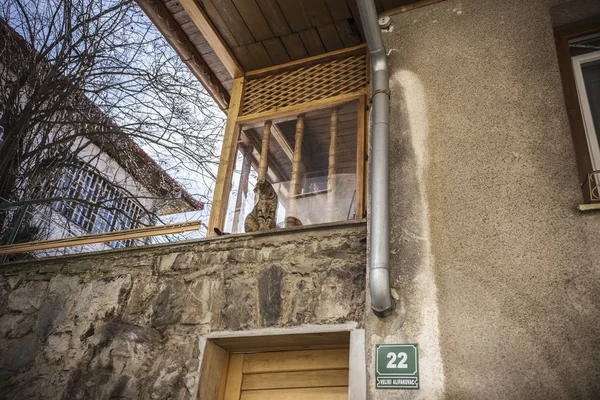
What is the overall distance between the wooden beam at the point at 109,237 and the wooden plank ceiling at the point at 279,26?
1.89m

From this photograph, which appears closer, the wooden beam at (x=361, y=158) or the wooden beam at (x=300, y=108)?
the wooden beam at (x=361, y=158)

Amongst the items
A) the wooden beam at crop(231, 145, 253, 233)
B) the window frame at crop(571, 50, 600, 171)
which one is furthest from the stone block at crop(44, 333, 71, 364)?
the window frame at crop(571, 50, 600, 171)

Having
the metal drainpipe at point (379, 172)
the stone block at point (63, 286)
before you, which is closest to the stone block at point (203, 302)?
the stone block at point (63, 286)

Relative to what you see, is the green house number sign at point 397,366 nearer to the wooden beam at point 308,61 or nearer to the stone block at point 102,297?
the stone block at point 102,297

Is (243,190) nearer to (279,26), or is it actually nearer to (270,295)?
(270,295)

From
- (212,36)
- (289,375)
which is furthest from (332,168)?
(212,36)

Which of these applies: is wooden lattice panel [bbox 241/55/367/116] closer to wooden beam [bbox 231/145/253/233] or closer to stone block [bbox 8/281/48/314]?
wooden beam [bbox 231/145/253/233]

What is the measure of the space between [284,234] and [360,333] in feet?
3.33

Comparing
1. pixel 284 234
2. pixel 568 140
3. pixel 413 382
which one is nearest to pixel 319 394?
pixel 413 382

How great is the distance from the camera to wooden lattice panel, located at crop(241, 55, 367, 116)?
15.1 feet

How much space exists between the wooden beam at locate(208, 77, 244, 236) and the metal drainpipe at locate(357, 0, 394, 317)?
1.59m

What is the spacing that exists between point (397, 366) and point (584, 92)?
2.37 m

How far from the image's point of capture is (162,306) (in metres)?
3.84

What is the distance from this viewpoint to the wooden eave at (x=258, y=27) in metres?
4.46
